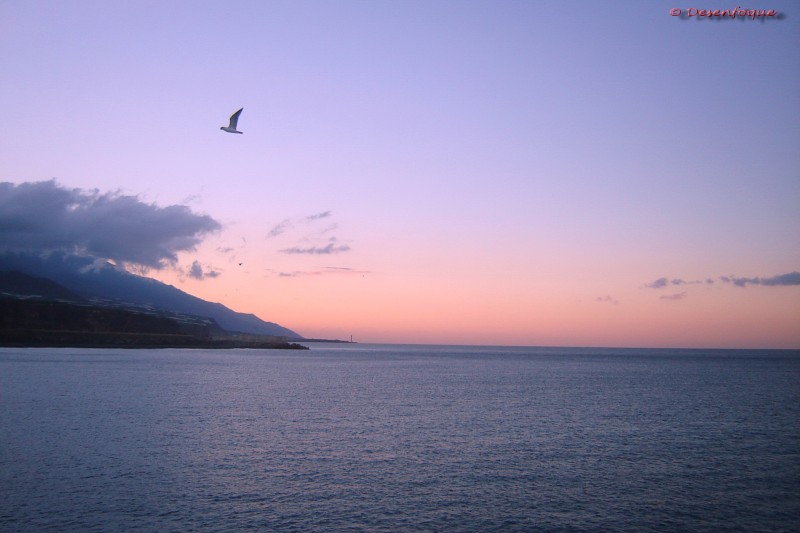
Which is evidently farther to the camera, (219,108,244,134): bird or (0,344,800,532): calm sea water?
(219,108,244,134): bird

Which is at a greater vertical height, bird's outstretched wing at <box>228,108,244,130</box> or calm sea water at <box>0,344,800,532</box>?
bird's outstretched wing at <box>228,108,244,130</box>

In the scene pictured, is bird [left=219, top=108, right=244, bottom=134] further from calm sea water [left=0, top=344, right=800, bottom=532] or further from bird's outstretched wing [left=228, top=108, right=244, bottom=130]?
calm sea water [left=0, top=344, right=800, bottom=532]

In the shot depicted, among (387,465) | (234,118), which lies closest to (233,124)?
(234,118)

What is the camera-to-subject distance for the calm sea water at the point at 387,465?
25.0m

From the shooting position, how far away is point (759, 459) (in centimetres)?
3772

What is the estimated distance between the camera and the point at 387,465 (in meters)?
33.6

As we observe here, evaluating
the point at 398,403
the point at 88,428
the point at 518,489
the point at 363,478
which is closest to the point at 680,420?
the point at 398,403

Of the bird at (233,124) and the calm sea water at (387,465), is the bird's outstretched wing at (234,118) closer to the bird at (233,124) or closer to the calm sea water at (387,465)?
the bird at (233,124)

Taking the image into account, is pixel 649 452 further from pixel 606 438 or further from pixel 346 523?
pixel 346 523

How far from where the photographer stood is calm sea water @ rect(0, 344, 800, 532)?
25.0m

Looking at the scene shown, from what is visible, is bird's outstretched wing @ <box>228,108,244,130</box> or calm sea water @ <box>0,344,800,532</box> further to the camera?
bird's outstretched wing @ <box>228,108,244,130</box>

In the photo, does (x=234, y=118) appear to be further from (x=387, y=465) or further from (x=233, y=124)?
(x=387, y=465)

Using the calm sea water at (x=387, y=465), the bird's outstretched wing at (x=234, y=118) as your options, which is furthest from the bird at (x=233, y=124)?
the calm sea water at (x=387, y=465)

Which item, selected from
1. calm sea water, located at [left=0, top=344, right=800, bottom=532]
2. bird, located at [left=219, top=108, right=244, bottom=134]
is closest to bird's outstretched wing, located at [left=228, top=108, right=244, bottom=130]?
bird, located at [left=219, top=108, right=244, bottom=134]
